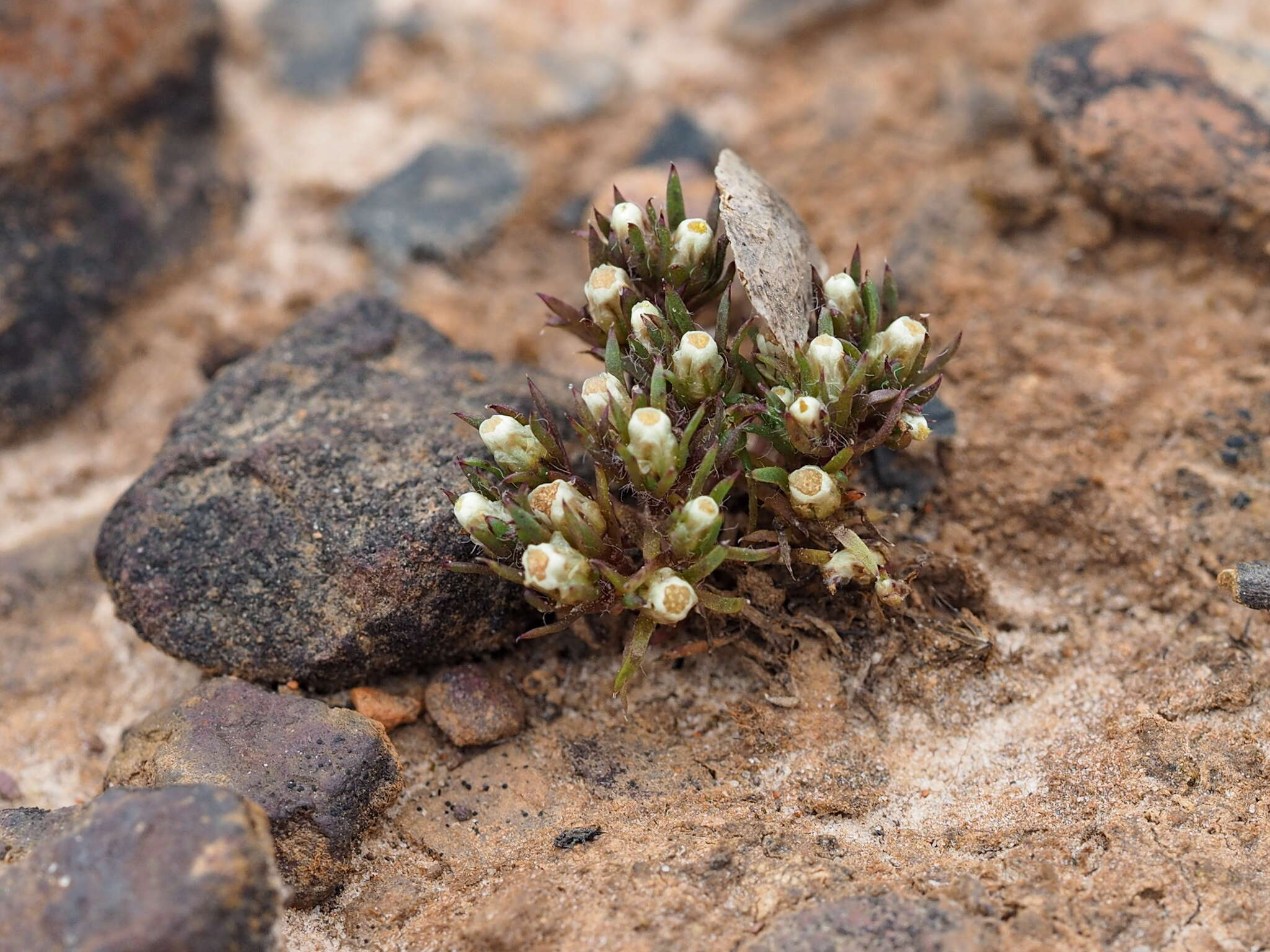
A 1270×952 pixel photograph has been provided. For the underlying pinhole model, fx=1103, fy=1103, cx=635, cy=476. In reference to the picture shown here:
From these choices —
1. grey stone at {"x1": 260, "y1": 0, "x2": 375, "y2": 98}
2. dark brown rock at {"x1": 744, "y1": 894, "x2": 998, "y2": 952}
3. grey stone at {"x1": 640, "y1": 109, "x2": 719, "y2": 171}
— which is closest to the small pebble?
dark brown rock at {"x1": 744, "y1": 894, "x2": 998, "y2": 952}

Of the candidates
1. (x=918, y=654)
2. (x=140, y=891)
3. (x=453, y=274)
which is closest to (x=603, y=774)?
(x=918, y=654)

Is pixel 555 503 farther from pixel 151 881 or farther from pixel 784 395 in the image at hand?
pixel 151 881

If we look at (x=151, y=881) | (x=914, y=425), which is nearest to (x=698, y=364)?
(x=914, y=425)

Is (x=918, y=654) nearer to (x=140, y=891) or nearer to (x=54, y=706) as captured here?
(x=140, y=891)

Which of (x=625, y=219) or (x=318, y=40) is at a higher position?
(x=318, y=40)

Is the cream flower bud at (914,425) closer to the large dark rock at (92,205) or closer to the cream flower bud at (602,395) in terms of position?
the cream flower bud at (602,395)
